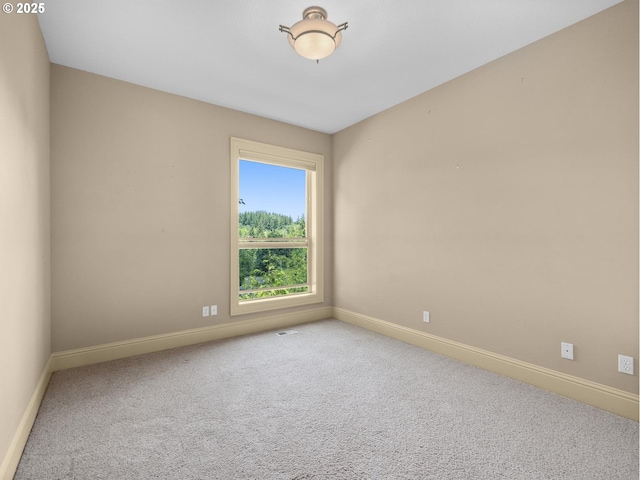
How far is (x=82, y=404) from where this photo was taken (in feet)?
7.09

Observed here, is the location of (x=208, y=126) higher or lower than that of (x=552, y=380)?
higher

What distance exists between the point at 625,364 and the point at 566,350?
0.32 meters

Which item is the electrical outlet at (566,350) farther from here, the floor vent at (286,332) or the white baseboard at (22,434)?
the white baseboard at (22,434)

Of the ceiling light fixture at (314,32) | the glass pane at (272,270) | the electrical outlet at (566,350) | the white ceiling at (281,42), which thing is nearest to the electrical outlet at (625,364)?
the electrical outlet at (566,350)

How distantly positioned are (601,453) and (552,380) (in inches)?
29.0

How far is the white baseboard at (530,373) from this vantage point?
2053mm

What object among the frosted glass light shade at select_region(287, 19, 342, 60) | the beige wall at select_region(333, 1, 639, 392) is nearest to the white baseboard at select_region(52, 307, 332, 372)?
the beige wall at select_region(333, 1, 639, 392)

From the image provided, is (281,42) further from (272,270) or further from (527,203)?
(272,270)

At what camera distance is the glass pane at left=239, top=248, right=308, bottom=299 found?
400 cm

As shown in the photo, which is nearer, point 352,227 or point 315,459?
point 315,459

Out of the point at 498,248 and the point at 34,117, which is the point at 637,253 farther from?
the point at 34,117

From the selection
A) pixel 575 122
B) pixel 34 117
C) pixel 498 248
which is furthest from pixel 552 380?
pixel 34 117

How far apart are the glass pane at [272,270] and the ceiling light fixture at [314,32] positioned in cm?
248

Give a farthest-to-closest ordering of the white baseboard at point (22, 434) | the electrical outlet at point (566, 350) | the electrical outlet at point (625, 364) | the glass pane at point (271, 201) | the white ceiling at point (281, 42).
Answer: the glass pane at point (271, 201) → the electrical outlet at point (566, 350) → the white ceiling at point (281, 42) → the electrical outlet at point (625, 364) → the white baseboard at point (22, 434)
